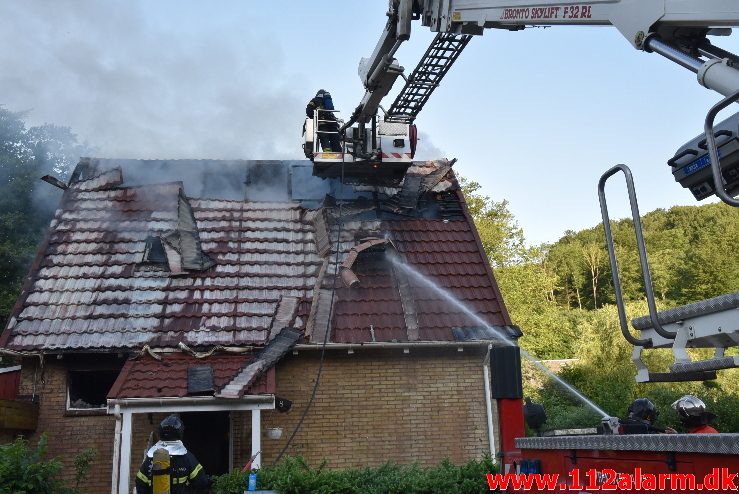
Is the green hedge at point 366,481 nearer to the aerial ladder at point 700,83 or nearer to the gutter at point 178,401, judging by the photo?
the gutter at point 178,401

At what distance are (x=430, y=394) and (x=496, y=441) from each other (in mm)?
1297

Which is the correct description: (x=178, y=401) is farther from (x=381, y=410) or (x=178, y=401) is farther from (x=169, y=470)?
(x=169, y=470)

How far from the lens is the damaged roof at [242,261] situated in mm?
10758

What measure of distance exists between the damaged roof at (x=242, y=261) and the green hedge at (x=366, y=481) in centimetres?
278

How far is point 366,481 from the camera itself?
8078 mm

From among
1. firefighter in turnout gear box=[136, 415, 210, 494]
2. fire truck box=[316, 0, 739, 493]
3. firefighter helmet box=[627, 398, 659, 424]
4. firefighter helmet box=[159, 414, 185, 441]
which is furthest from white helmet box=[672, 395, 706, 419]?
firefighter helmet box=[159, 414, 185, 441]

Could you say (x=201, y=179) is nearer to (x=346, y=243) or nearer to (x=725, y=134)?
(x=346, y=243)

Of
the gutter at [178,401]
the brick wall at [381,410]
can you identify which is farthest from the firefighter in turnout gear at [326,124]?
the gutter at [178,401]

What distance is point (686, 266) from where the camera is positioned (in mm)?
37188

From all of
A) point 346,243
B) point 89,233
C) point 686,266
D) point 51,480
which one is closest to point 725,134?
point 51,480

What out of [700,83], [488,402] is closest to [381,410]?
[488,402]

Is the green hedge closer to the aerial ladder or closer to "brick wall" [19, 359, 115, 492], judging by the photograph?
"brick wall" [19, 359, 115, 492]

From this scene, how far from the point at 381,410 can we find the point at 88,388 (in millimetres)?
4821

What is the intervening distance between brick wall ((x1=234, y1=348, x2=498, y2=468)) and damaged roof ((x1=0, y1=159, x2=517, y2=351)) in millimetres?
498
